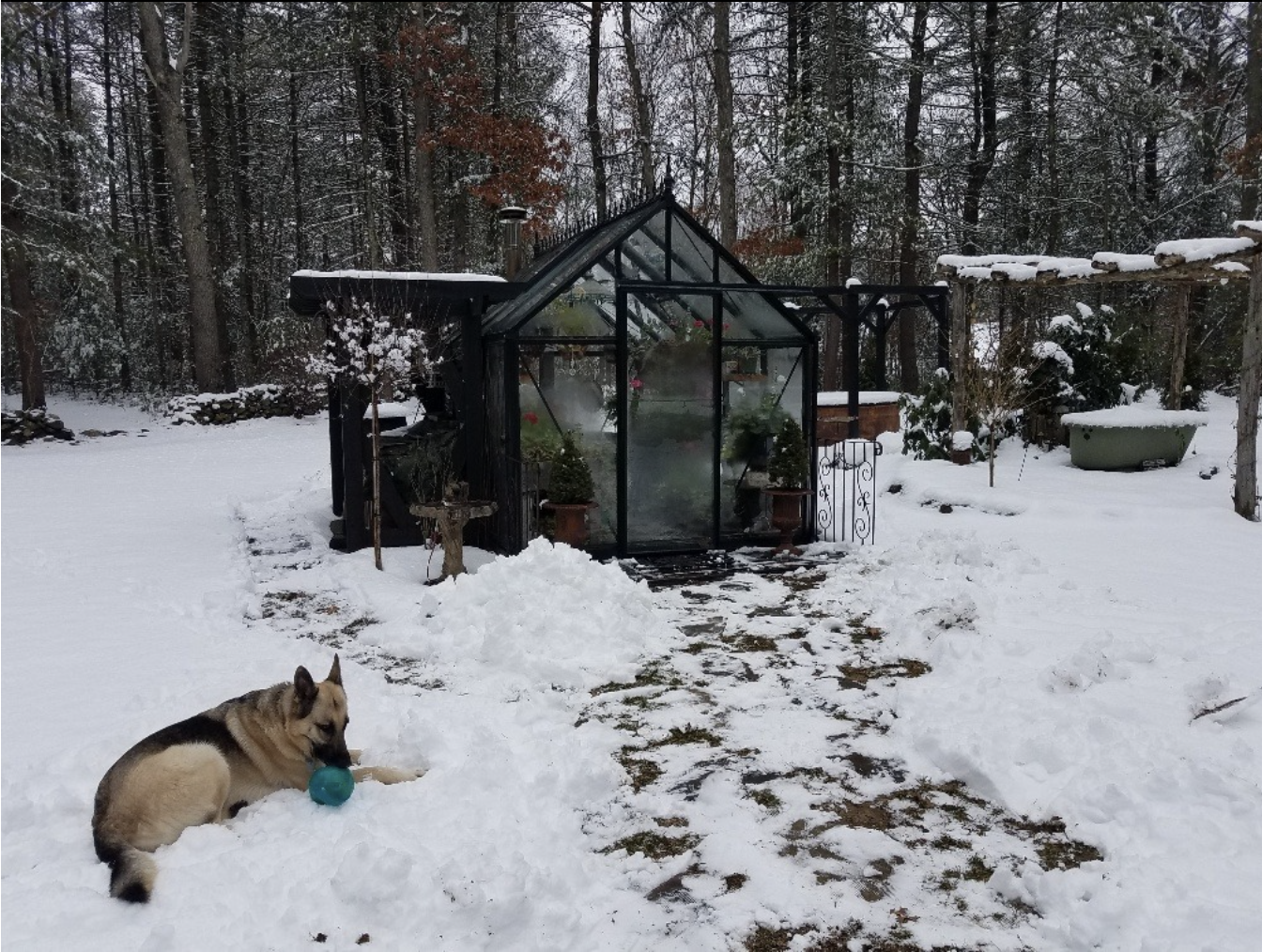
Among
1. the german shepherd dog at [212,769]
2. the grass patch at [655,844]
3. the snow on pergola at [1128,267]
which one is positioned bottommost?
the grass patch at [655,844]

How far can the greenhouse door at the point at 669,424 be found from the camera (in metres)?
8.86

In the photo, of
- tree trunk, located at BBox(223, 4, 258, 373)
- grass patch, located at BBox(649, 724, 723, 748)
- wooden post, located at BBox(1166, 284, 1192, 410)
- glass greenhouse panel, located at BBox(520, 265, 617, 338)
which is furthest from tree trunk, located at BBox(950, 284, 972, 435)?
tree trunk, located at BBox(223, 4, 258, 373)

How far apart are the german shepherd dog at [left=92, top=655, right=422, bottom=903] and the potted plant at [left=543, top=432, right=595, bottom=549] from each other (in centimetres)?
443

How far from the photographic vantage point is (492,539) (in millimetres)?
9039

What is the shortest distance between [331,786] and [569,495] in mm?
4840

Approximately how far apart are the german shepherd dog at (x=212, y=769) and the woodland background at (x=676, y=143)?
14.1 m

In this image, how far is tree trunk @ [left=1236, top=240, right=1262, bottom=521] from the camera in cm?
903

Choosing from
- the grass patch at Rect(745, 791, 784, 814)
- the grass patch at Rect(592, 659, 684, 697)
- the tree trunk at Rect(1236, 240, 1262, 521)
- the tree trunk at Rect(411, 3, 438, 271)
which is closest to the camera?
the grass patch at Rect(745, 791, 784, 814)

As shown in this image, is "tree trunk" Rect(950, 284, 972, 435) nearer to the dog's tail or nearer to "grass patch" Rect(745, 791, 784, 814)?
"grass patch" Rect(745, 791, 784, 814)

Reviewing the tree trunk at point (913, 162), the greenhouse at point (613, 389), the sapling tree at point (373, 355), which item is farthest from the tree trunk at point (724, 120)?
the sapling tree at point (373, 355)

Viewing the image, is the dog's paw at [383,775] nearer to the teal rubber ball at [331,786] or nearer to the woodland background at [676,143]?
the teal rubber ball at [331,786]

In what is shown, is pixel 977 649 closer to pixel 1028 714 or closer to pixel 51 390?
pixel 1028 714

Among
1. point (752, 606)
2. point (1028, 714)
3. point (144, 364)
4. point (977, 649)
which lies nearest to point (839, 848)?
point (1028, 714)

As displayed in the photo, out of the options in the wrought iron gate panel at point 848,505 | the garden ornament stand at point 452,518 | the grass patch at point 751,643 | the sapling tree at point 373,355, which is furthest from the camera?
the wrought iron gate panel at point 848,505
